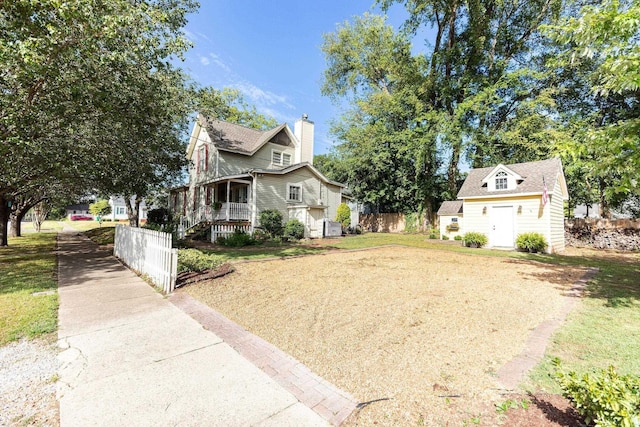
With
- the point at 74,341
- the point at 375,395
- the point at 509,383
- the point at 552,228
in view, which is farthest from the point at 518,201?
the point at 74,341

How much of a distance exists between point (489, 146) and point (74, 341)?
84.1 ft

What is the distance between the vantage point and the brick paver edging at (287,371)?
2.58 metres

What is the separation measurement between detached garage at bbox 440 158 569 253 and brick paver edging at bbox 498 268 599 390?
10.2 metres

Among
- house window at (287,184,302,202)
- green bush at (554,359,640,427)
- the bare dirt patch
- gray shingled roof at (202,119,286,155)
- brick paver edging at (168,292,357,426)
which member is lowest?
brick paver edging at (168,292,357,426)

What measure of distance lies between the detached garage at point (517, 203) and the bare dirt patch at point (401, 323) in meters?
6.13

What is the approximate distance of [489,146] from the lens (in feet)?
71.4

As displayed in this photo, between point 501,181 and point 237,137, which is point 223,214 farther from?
point 501,181

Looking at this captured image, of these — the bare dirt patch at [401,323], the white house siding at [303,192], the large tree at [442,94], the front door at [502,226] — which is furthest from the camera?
the large tree at [442,94]

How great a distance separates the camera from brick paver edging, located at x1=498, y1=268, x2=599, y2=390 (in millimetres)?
3010

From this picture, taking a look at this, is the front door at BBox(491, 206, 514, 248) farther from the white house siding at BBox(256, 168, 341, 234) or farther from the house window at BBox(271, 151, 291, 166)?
the house window at BBox(271, 151, 291, 166)

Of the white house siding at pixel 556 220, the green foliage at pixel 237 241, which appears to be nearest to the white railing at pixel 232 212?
the green foliage at pixel 237 241

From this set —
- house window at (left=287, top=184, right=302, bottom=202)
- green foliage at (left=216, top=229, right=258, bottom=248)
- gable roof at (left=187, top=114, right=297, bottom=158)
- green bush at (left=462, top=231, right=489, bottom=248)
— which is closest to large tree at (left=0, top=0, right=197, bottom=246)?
green foliage at (left=216, top=229, right=258, bottom=248)

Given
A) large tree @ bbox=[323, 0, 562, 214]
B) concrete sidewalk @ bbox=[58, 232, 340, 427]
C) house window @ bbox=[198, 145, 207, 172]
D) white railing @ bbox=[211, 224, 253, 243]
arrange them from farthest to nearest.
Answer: large tree @ bbox=[323, 0, 562, 214]
house window @ bbox=[198, 145, 207, 172]
white railing @ bbox=[211, 224, 253, 243]
concrete sidewalk @ bbox=[58, 232, 340, 427]

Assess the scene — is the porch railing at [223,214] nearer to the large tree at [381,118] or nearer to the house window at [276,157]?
the house window at [276,157]
